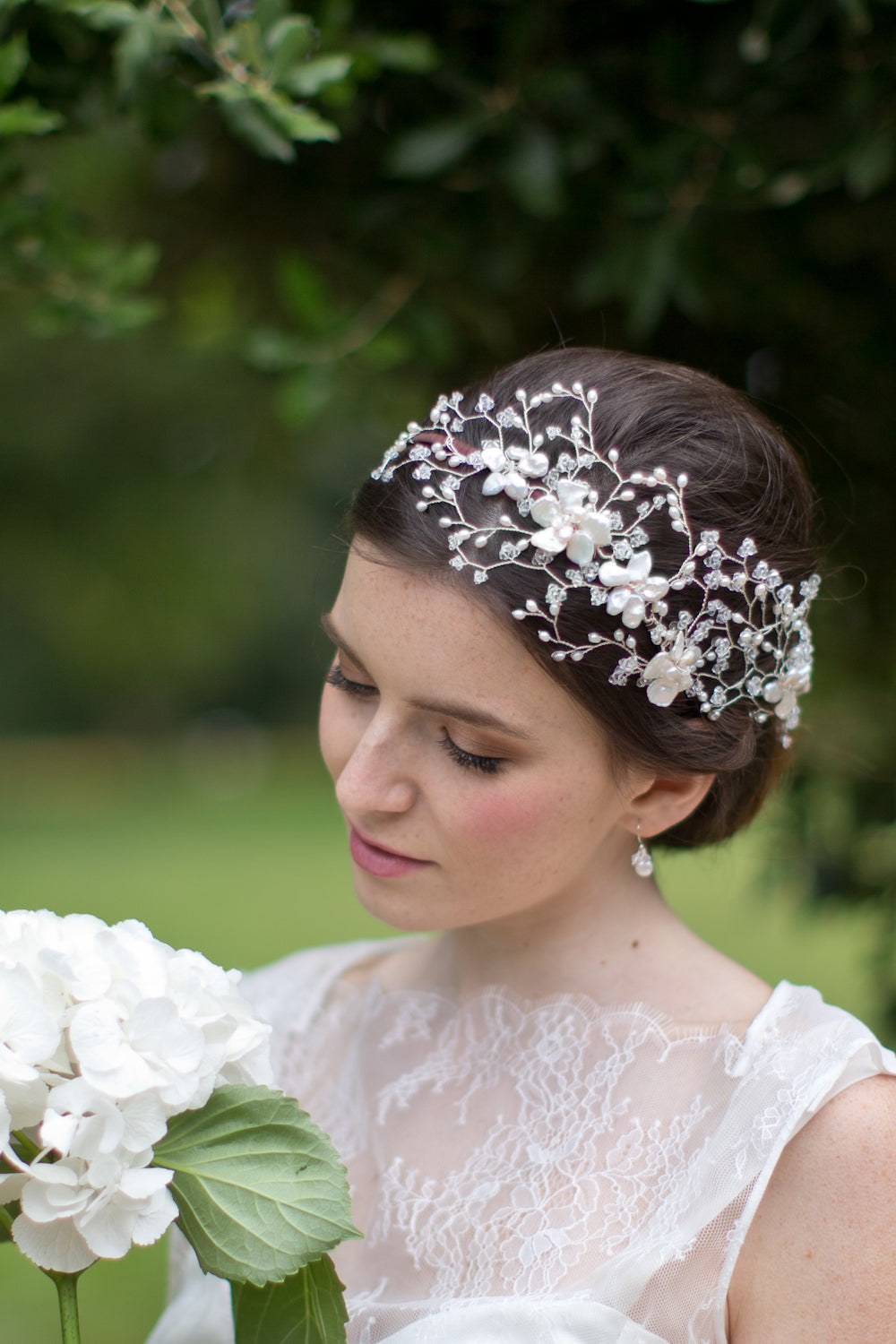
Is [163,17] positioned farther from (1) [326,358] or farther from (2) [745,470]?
(2) [745,470]

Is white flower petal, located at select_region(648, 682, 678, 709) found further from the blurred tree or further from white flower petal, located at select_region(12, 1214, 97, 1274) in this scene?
white flower petal, located at select_region(12, 1214, 97, 1274)

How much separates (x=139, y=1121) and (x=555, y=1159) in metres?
0.80

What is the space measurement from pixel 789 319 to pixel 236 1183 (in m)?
1.89

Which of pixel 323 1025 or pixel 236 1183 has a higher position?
pixel 236 1183

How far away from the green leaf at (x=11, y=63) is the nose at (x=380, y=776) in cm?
108

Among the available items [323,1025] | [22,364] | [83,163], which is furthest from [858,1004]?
[22,364]

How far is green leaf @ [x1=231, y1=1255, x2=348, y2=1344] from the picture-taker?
145cm

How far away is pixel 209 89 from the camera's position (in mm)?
1816

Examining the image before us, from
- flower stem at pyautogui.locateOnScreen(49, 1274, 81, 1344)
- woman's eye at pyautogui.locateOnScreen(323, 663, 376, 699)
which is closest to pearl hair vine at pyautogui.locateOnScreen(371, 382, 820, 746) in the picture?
woman's eye at pyautogui.locateOnScreen(323, 663, 376, 699)

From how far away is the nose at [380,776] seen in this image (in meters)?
1.71

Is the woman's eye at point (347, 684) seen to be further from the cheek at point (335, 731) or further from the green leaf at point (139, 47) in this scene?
the green leaf at point (139, 47)

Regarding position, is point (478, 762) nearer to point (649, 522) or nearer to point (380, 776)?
point (380, 776)

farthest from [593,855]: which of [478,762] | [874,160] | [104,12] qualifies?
[104,12]

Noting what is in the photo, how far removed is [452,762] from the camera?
1.70 m
